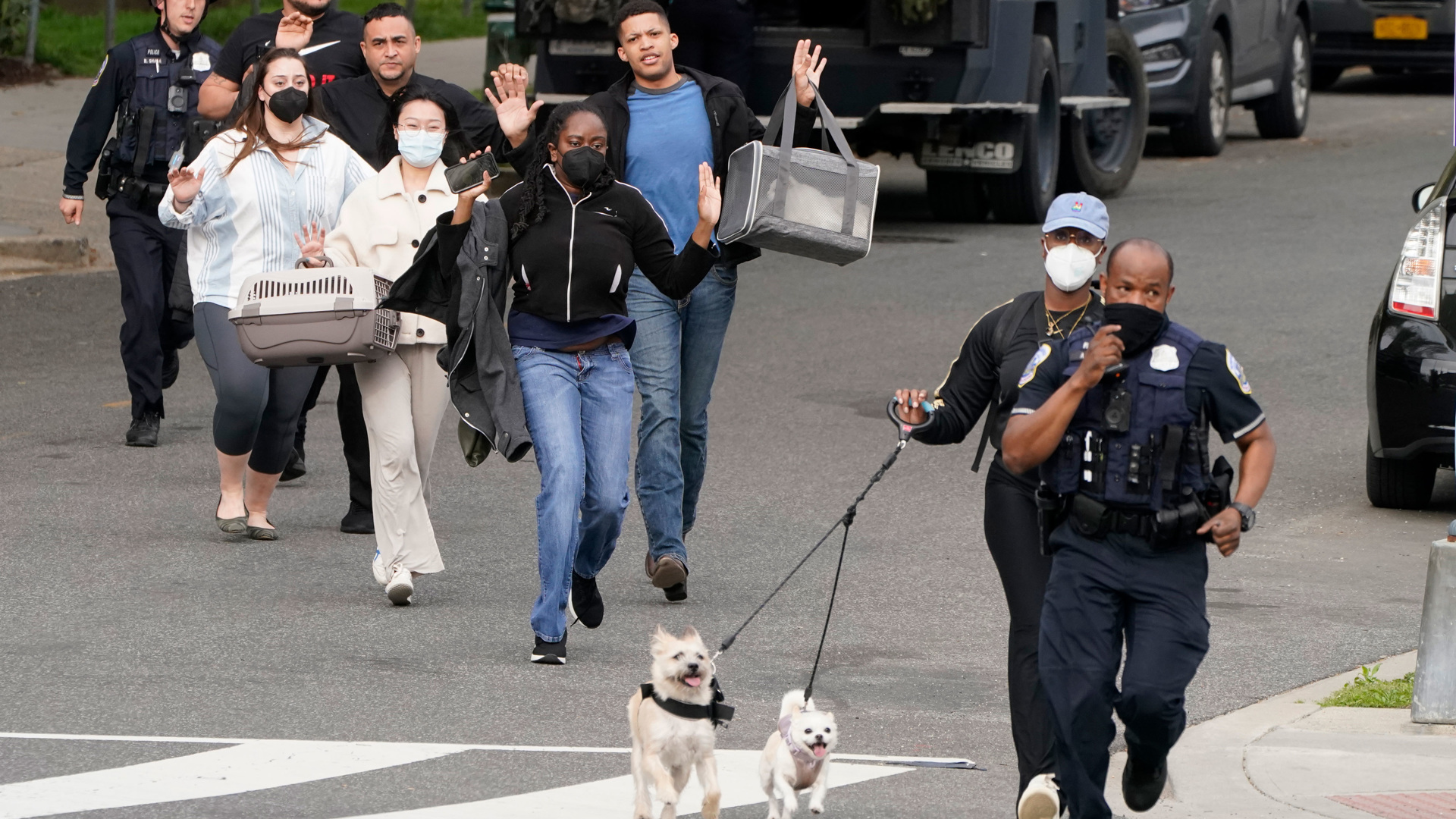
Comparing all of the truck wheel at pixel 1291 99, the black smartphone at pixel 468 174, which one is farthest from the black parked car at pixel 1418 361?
the truck wheel at pixel 1291 99

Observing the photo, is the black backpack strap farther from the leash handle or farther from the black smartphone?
the black smartphone

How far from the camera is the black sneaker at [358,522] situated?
867 cm

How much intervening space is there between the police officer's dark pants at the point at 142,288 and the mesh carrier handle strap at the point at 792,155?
12.3ft

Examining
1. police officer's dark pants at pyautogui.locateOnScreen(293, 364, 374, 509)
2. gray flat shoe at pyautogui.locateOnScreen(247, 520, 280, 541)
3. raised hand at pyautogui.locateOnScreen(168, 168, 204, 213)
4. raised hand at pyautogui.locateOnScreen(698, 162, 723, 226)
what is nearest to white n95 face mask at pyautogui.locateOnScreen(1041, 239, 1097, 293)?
raised hand at pyautogui.locateOnScreen(698, 162, 723, 226)

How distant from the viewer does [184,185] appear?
793 cm

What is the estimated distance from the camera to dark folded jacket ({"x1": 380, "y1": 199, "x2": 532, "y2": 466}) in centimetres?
670

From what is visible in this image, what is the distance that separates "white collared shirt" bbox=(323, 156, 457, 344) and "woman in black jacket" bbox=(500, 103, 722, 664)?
758mm

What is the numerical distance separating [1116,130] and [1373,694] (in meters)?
12.6

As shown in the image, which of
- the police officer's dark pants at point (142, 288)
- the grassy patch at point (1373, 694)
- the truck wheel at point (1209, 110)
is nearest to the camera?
the grassy patch at point (1373, 694)

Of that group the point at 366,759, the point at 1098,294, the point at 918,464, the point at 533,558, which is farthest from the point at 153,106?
the point at 1098,294

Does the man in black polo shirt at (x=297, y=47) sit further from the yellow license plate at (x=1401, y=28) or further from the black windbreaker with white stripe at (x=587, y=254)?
the yellow license plate at (x=1401, y=28)

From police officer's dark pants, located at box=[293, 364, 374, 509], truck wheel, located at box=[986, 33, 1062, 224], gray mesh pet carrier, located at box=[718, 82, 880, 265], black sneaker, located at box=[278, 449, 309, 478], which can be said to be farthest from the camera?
truck wheel, located at box=[986, 33, 1062, 224]

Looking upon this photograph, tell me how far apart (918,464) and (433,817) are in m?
5.16

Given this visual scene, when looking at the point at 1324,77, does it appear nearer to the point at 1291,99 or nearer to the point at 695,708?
the point at 1291,99
